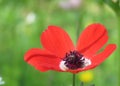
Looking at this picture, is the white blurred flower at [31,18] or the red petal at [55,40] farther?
the white blurred flower at [31,18]

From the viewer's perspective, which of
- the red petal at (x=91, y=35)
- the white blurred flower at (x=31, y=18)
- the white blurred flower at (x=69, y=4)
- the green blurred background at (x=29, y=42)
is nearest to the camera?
the red petal at (x=91, y=35)

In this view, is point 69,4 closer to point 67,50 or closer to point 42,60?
point 67,50

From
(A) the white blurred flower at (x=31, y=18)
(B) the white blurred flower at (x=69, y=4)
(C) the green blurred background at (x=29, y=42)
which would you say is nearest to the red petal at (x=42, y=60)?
(C) the green blurred background at (x=29, y=42)

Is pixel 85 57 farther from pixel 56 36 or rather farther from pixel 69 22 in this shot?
pixel 69 22

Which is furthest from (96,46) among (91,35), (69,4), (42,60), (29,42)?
(69,4)

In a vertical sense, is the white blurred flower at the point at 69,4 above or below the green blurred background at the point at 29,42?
above

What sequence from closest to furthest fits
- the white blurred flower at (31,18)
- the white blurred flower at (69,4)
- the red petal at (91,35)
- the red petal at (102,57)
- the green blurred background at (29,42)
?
1. the red petal at (102,57)
2. the red petal at (91,35)
3. the green blurred background at (29,42)
4. the white blurred flower at (31,18)
5. the white blurred flower at (69,4)

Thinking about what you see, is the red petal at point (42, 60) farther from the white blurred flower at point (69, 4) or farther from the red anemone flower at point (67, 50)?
the white blurred flower at point (69, 4)

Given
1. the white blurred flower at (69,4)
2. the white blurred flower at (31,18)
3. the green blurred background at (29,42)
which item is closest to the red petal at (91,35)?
the green blurred background at (29,42)

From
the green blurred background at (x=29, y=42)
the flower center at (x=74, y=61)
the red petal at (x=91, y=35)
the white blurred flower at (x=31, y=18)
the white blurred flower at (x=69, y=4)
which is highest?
the white blurred flower at (x=69, y=4)
